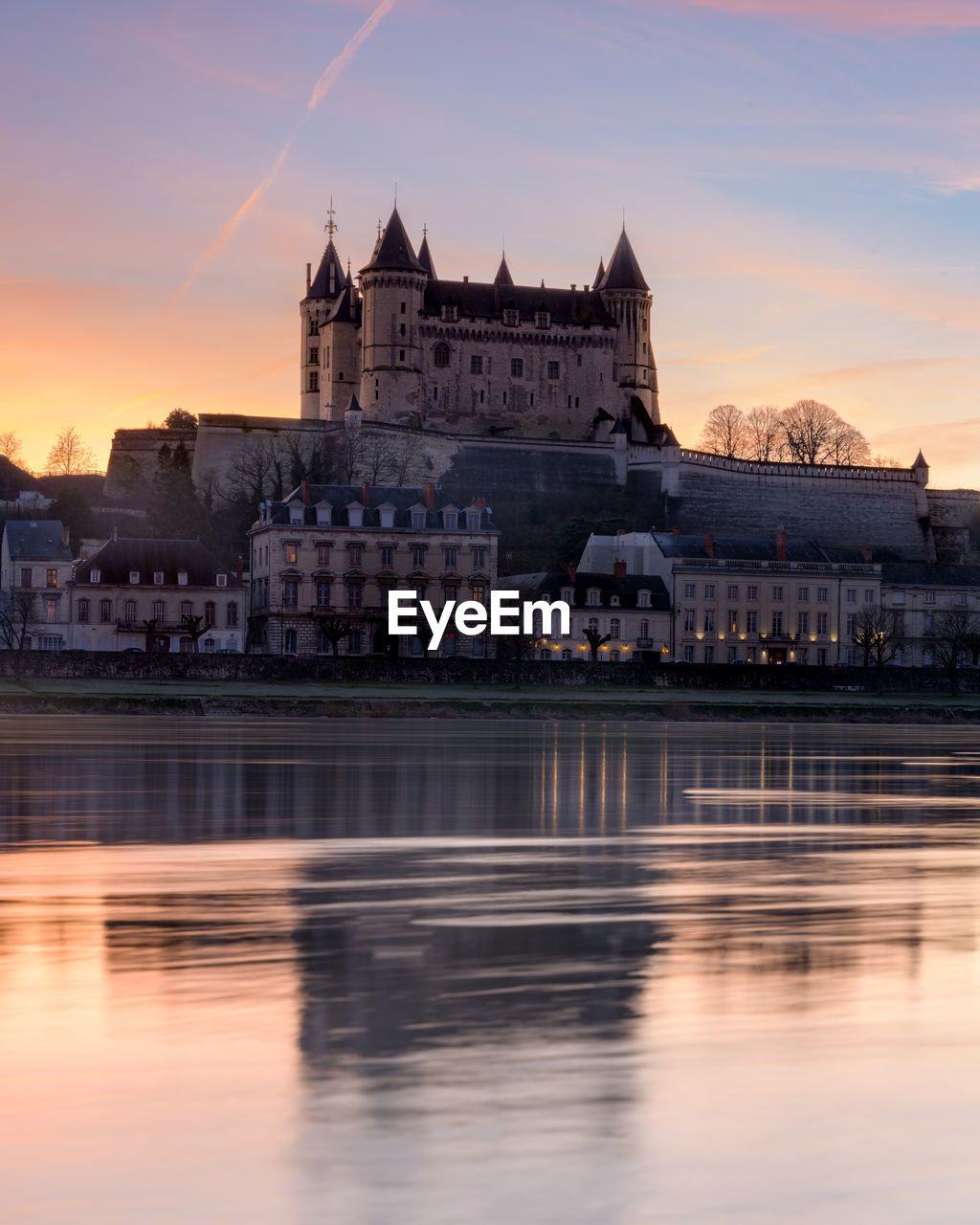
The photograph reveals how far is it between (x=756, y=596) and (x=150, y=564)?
27.6 meters

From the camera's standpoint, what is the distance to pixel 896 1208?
4977 millimetres

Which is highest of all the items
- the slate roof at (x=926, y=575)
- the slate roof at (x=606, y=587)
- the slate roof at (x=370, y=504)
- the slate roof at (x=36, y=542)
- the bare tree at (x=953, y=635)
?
the slate roof at (x=370, y=504)

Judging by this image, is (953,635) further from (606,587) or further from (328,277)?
(328,277)

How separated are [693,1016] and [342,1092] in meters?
2.01

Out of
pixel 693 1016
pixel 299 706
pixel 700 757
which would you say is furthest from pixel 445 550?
pixel 693 1016

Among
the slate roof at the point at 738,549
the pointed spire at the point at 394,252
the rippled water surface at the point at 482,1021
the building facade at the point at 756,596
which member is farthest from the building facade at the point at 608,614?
the rippled water surface at the point at 482,1021

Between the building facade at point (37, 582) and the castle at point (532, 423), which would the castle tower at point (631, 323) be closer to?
the castle at point (532, 423)

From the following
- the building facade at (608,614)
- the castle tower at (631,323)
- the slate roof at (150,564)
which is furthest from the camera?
the castle tower at (631,323)

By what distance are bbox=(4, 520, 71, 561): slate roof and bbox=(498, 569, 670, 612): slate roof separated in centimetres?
2008

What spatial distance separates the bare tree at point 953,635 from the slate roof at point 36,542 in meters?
38.5

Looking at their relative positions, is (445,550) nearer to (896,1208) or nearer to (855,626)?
(855,626)

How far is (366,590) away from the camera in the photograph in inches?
2729

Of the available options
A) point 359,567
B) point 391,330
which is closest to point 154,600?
point 359,567

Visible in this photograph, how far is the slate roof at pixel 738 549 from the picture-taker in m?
75.9
